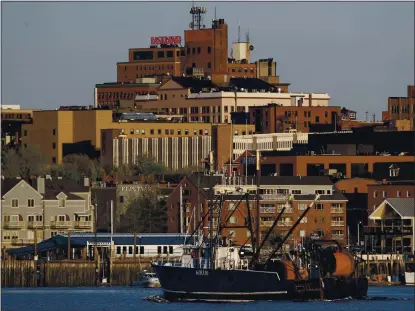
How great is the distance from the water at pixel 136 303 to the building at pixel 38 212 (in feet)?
105

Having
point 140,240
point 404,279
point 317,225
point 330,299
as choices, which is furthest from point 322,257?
point 317,225

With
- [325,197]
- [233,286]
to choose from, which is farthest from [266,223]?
[233,286]

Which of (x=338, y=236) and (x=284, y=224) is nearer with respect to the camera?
(x=284, y=224)

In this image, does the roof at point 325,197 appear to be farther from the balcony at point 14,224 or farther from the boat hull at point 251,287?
the boat hull at point 251,287

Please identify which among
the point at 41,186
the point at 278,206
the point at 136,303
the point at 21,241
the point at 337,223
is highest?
the point at 41,186

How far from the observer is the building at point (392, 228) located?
14600cm

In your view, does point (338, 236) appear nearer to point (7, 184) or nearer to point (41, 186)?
point (41, 186)

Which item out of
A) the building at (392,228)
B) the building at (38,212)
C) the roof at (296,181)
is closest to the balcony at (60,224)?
the building at (38,212)

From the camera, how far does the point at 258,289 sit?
106125 mm

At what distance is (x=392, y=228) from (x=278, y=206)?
7559 millimetres

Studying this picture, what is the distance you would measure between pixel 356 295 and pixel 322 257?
2341 millimetres

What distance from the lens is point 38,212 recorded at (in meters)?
153

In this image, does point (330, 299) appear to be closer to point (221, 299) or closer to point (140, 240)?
point (221, 299)

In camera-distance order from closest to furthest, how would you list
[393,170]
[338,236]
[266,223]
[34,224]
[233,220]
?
1. [233,220]
2. [266,223]
3. [34,224]
4. [338,236]
5. [393,170]
